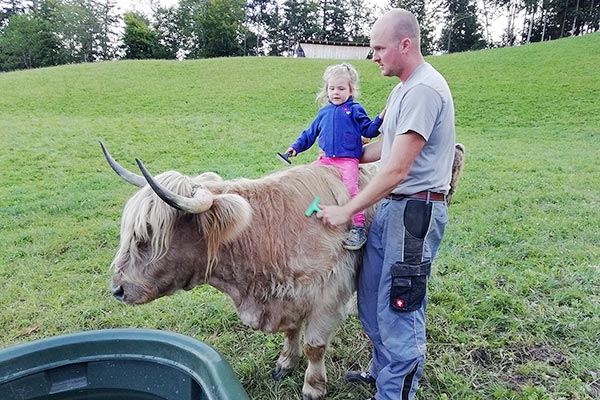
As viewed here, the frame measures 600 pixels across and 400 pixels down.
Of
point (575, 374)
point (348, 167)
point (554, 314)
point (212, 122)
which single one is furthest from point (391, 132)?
point (212, 122)

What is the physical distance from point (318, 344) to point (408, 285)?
81cm

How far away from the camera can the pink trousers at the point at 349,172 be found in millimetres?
2803

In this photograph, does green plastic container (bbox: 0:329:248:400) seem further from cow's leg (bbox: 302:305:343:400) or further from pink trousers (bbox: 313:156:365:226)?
pink trousers (bbox: 313:156:365:226)

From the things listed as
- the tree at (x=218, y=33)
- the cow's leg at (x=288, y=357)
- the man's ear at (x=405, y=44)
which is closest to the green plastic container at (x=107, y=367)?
the cow's leg at (x=288, y=357)

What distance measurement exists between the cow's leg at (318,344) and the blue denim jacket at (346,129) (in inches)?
41.2

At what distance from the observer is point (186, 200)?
226cm

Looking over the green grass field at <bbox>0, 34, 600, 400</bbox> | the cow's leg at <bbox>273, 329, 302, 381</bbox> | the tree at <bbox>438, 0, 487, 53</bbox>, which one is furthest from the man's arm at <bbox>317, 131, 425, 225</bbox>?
the tree at <bbox>438, 0, 487, 53</bbox>

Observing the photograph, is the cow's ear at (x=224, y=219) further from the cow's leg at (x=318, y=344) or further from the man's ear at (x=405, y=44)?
the man's ear at (x=405, y=44)

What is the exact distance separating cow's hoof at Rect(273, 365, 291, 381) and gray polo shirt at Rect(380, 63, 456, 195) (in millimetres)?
1685

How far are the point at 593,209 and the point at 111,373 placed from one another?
22.5 feet

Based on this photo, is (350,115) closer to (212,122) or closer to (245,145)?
(245,145)

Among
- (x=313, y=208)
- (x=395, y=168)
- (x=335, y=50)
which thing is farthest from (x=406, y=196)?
(x=335, y=50)

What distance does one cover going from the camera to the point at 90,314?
4.06 m

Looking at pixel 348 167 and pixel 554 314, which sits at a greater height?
pixel 348 167
